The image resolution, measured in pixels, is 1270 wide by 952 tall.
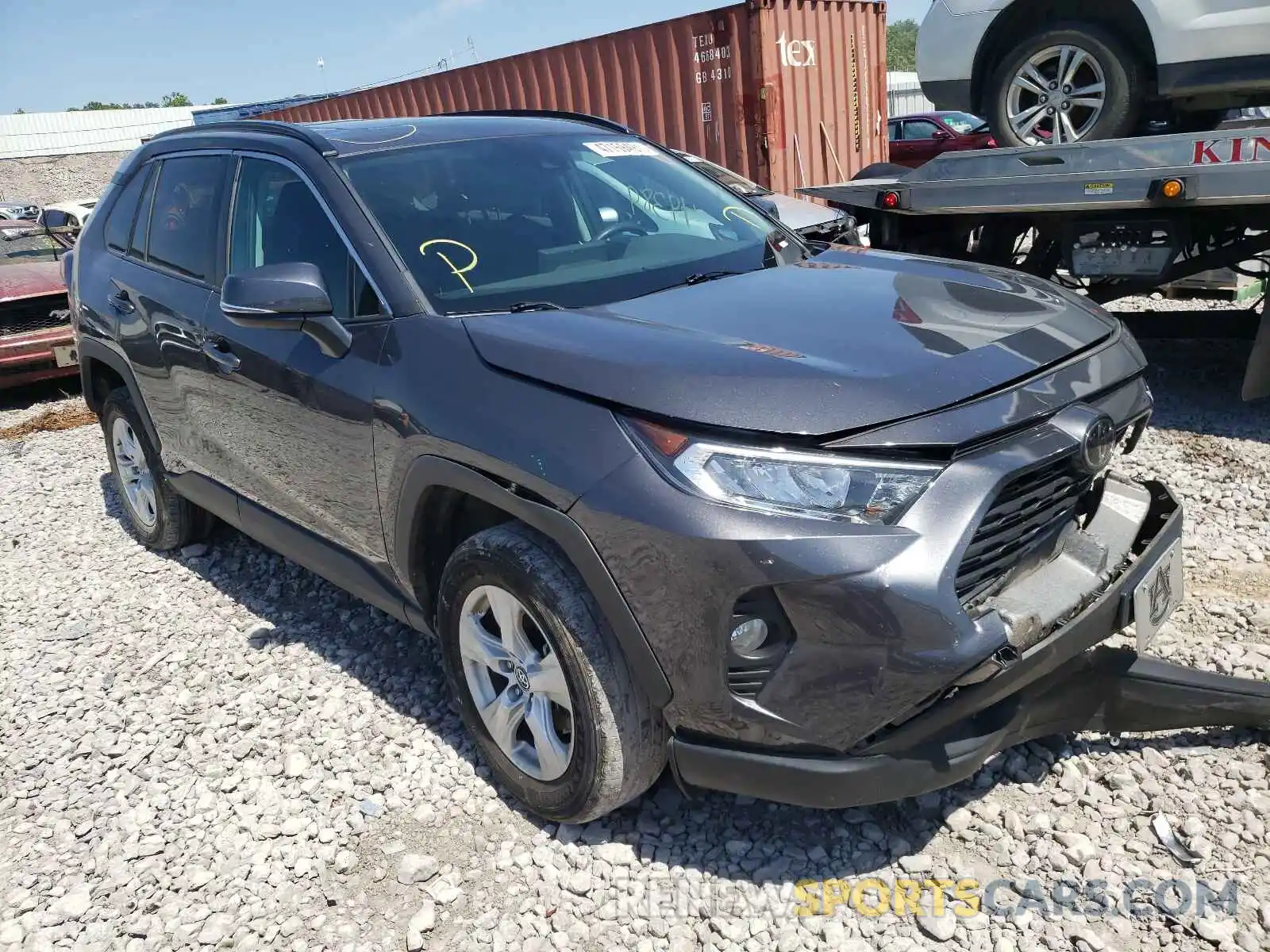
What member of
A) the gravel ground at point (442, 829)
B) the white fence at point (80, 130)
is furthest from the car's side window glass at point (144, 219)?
the white fence at point (80, 130)

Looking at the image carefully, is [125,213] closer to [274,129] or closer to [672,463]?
[274,129]

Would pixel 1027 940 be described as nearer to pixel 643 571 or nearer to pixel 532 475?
pixel 643 571

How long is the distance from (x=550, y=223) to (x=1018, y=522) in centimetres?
172

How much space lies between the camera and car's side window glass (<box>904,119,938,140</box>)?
1728 centimetres

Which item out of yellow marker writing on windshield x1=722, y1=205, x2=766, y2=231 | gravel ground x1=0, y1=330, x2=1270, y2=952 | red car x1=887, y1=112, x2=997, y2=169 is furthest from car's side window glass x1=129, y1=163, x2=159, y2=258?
red car x1=887, y1=112, x2=997, y2=169

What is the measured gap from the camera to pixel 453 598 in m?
2.74

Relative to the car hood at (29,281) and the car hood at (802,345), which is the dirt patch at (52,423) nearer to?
the car hood at (29,281)

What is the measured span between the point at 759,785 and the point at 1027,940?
69cm

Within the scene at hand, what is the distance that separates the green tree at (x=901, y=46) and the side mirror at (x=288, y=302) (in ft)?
225

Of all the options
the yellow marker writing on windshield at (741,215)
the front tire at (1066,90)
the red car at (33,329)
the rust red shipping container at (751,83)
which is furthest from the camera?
the rust red shipping container at (751,83)

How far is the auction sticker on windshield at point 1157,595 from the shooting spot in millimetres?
2436

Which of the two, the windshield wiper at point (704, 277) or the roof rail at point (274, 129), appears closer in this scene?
→ the windshield wiper at point (704, 277)

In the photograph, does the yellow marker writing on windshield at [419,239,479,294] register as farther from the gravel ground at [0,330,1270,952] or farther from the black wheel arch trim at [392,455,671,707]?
the gravel ground at [0,330,1270,952]

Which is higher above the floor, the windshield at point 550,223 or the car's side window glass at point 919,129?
the windshield at point 550,223
